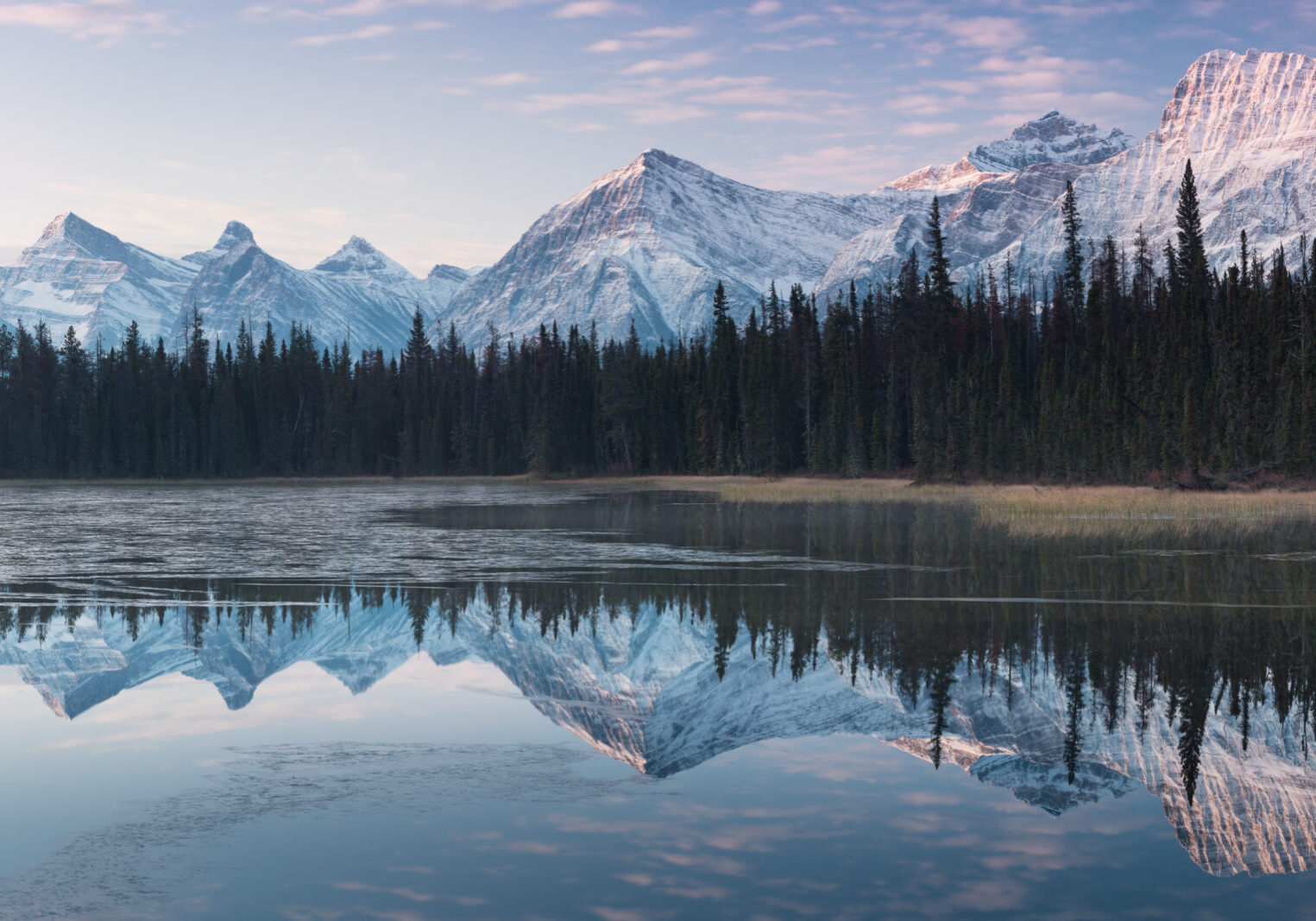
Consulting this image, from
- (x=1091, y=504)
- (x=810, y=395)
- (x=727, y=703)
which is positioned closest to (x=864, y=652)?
(x=727, y=703)

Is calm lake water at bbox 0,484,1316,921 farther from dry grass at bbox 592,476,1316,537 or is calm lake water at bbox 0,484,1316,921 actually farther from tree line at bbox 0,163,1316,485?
tree line at bbox 0,163,1316,485

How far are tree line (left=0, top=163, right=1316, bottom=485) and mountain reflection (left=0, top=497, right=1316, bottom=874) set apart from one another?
45.1 meters

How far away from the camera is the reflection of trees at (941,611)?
15.5 meters

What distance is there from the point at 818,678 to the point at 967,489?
2436 inches

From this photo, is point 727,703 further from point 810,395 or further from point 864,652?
point 810,395

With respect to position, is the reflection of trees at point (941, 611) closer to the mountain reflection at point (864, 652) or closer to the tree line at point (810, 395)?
the mountain reflection at point (864, 652)

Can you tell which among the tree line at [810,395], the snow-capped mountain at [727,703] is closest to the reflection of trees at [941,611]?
→ the snow-capped mountain at [727,703]

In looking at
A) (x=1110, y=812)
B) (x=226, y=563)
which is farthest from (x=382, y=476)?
(x=1110, y=812)

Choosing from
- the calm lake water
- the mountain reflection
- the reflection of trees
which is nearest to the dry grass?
the reflection of trees

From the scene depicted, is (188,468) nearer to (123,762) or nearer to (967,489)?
(967,489)

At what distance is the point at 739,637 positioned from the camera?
65.4 ft

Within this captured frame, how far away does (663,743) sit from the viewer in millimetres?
13539

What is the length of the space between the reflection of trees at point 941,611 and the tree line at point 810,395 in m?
40.3

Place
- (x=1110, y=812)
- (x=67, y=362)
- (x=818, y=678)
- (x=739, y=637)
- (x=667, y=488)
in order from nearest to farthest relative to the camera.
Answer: (x=1110, y=812)
(x=818, y=678)
(x=739, y=637)
(x=667, y=488)
(x=67, y=362)
